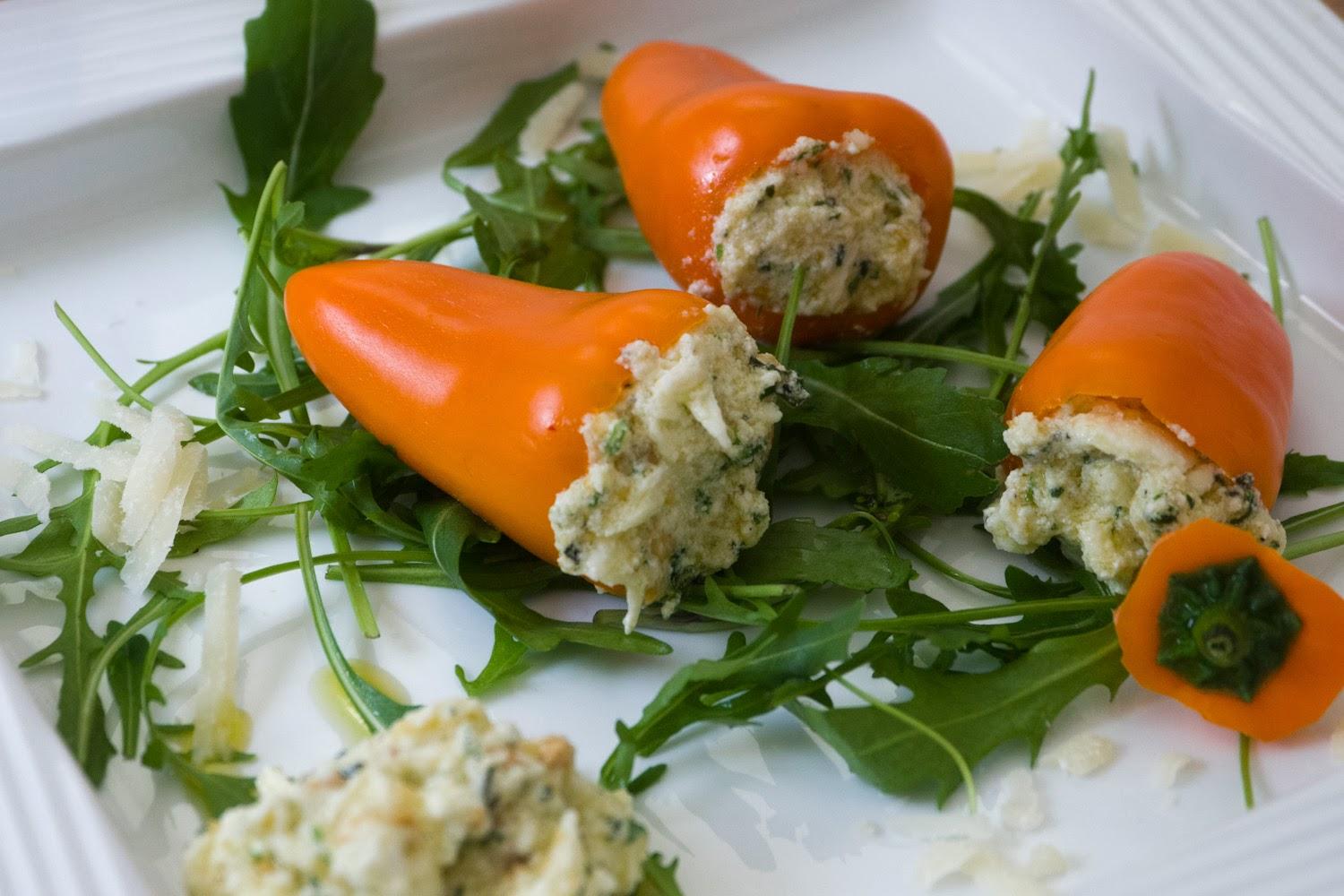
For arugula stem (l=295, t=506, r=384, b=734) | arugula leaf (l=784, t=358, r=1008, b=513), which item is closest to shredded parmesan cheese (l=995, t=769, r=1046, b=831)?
arugula leaf (l=784, t=358, r=1008, b=513)

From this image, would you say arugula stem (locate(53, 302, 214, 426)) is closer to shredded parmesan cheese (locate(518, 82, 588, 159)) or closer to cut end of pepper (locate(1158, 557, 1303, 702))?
shredded parmesan cheese (locate(518, 82, 588, 159))

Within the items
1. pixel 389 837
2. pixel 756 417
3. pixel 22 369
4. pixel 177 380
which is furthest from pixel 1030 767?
pixel 22 369

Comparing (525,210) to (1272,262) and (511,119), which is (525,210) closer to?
(511,119)

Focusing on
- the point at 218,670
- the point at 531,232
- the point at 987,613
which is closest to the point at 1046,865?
the point at 987,613

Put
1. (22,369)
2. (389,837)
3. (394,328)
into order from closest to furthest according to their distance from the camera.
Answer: (389,837) < (394,328) < (22,369)

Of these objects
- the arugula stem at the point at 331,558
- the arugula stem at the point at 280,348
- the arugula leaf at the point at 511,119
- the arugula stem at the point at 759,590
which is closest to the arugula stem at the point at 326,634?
the arugula stem at the point at 331,558

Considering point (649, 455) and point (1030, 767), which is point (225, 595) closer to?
point (649, 455)
